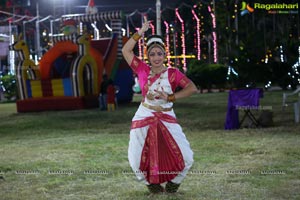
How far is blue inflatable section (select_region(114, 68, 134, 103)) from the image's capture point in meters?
26.5

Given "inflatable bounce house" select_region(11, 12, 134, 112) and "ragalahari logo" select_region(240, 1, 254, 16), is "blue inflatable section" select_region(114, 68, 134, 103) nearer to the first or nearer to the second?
"inflatable bounce house" select_region(11, 12, 134, 112)

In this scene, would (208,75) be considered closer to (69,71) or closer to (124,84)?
(124,84)

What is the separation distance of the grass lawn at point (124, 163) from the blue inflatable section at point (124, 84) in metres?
10.2

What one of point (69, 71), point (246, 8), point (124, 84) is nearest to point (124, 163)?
point (69, 71)

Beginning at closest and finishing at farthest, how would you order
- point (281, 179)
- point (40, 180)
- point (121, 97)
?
point (281, 179) → point (40, 180) → point (121, 97)

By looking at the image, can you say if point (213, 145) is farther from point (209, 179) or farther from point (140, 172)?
point (140, 172)

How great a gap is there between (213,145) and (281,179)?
3.69 metres

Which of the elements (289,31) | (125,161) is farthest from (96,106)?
(125,161)

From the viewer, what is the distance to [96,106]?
24.9 meters

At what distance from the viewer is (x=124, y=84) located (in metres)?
27.0

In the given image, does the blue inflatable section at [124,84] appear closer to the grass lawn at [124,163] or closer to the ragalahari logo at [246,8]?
the ragalahari logo at [246,8]

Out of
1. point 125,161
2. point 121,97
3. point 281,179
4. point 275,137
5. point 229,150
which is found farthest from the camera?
point 121,97

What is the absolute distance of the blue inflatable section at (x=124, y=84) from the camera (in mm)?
26531

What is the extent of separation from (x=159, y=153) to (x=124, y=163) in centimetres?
302
